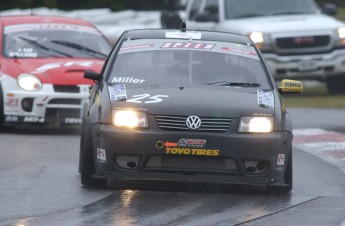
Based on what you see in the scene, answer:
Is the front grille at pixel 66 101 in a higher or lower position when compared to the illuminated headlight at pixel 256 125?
lower

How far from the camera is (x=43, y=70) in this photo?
15.8m

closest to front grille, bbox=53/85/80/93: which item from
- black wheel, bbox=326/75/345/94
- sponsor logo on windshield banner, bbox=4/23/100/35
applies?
sponsor logo on windshield banner, bbox=4/23/100/35

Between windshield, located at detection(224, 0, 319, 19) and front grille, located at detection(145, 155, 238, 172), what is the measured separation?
13144mm

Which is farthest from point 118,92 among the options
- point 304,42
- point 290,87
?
point 304,42

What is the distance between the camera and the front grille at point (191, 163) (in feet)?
34.6

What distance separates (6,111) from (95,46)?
2034mm

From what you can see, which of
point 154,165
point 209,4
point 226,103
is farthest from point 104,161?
point 209,4

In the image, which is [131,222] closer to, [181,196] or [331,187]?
[181,196]

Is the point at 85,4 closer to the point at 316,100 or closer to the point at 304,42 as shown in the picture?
the point at 304,42

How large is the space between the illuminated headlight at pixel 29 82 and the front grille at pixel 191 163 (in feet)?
17.5

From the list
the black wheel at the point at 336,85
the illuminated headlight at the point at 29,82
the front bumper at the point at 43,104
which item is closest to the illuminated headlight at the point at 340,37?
the black wheel at the point at 336,85

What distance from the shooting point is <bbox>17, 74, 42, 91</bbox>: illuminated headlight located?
51.2ft

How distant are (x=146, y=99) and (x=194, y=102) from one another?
0.41 metres

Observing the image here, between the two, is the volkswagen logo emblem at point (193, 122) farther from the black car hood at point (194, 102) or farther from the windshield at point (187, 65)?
the windshield at point (187, 65)
